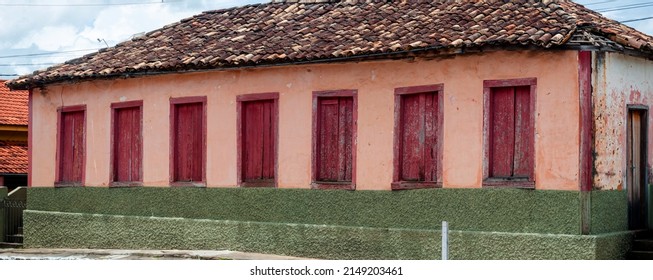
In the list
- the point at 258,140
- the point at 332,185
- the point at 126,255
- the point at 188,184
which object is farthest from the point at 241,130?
the point at 126,255

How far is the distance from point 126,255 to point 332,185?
3.88 meters

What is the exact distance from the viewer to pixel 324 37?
64.6 ft

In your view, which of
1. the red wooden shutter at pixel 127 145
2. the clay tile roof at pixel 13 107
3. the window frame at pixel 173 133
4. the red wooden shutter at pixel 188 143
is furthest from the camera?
the clay tile roof at pixel 13 107

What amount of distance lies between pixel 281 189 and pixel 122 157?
14.3 feet

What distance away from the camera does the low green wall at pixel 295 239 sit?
53.7 feet

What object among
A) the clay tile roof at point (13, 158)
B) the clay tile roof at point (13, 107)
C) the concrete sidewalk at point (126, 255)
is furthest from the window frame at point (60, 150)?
the clay tile roof at point (13, 107)

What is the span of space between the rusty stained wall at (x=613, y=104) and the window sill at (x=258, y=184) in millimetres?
5790

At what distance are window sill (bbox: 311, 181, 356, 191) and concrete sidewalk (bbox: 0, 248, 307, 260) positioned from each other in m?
1.21

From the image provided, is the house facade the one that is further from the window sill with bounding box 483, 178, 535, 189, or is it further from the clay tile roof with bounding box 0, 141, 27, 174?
the clay tile roof with bounding box 0, 141, 27, 174

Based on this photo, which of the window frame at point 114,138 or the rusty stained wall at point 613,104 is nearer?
the rusty stained wall at point 613,104

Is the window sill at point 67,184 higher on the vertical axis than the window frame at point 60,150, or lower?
lower

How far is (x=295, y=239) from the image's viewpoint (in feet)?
63.1

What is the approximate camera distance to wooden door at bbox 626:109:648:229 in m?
17.4

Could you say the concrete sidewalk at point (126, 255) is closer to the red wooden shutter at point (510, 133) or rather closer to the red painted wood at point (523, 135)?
the red wooden shutter at point (510, 133)
